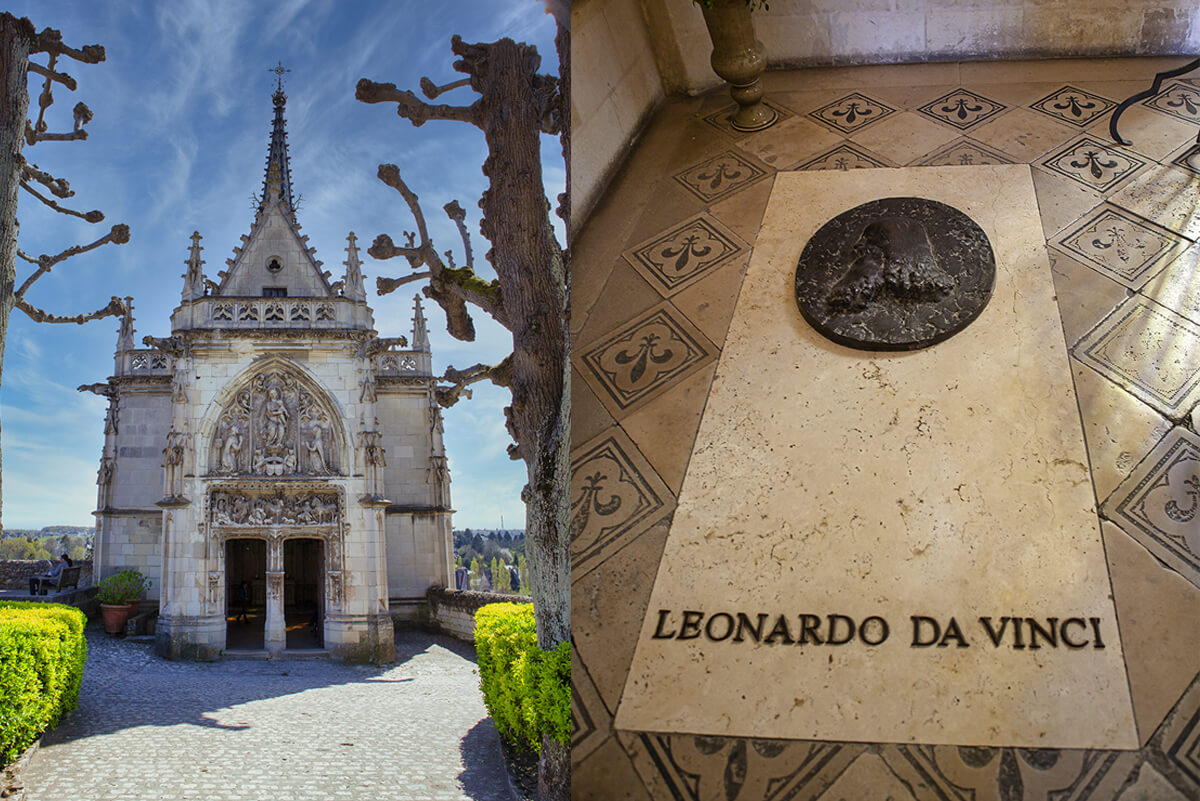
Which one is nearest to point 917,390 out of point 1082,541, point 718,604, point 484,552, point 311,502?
point 1082,541

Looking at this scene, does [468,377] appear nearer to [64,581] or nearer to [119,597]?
[119,597]

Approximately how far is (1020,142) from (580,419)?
287 centimetres

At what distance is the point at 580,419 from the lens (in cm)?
323

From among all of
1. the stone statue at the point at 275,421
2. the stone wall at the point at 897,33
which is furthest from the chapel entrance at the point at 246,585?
the stone wall at the point at 897,33

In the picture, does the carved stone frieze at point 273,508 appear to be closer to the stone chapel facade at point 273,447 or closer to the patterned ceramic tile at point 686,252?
the stone chapel facade at point 273,447

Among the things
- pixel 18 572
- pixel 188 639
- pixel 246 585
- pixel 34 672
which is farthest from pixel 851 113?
pixel 18 572

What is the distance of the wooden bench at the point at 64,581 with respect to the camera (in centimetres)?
1630

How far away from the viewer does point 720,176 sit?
167 inches

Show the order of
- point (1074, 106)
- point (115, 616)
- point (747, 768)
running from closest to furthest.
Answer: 1. point (747, 768)
2. point (1074, 106)
3. point (115, 616)

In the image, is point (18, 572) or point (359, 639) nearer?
point (359, 639)

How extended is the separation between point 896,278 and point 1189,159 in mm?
1956

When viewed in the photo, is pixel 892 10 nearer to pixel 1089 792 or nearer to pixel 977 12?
pixel 977 12

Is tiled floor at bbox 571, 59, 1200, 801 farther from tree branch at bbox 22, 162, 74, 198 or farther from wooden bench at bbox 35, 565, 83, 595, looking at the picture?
wooden bench at bbox 35, 565, 83, 595

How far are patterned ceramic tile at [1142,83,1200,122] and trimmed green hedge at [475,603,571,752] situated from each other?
14.5 feet
